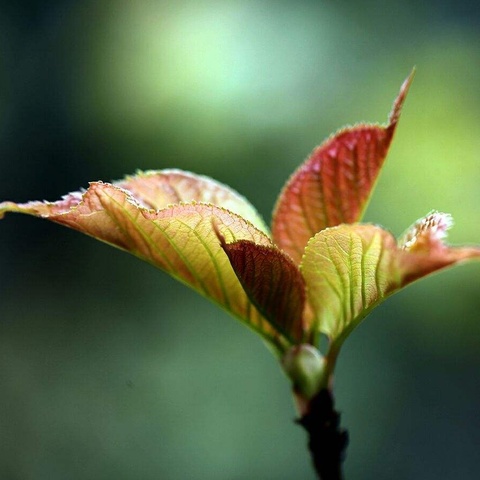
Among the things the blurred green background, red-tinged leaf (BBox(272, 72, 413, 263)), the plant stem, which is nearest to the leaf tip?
red-tinged leaf (BBox(272, 72, 413, 263))

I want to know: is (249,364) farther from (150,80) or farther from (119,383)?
(150,80)

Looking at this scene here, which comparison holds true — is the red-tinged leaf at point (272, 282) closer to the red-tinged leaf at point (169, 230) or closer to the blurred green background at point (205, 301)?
the red-tinged leaf at point (169, 230)

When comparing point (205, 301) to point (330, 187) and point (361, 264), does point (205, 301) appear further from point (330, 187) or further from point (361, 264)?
point (361, 264)

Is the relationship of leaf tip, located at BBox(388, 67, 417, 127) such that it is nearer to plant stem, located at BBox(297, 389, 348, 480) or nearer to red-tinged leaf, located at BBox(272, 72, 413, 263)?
red-tinged leaf, located at BBox(272, 72, 413, 263)

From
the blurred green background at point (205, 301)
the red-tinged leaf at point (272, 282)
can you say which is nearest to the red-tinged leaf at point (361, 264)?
the red-tinged leaf at point (272, 282)

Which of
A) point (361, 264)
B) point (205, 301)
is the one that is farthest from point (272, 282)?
point (205, 301)
